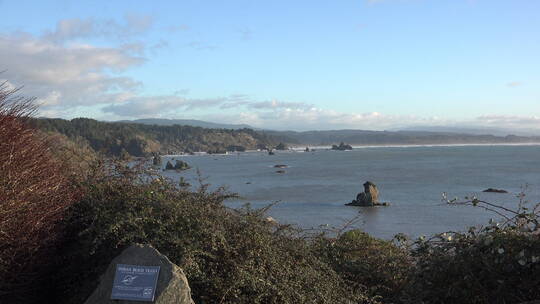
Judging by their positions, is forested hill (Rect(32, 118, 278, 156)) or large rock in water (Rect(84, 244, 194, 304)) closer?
large rock in water (Rect(84, 244, 194, 304))

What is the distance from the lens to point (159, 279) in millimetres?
6059

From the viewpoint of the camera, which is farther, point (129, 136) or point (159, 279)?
point (129, 136)

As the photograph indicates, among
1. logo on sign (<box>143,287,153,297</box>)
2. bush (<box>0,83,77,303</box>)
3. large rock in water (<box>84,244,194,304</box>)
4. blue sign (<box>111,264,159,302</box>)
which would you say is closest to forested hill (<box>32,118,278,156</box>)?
bush (<box>0,83,77,303</box>)

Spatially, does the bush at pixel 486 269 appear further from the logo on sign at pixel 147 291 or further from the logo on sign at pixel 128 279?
the logo on sign at pixel 128 279

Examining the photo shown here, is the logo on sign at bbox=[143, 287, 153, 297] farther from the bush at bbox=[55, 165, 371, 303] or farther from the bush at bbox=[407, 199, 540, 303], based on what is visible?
the bush at bbox=[407, 199, 540, 303]

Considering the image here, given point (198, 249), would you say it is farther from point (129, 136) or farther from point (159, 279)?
point (129, 136)

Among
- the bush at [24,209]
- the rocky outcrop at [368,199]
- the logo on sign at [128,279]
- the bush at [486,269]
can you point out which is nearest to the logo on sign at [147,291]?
the logo on sign at [128,279]

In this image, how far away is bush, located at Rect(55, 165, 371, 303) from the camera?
6.75m

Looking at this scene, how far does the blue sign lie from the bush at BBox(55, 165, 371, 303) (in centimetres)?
59

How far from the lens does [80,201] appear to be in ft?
26.8

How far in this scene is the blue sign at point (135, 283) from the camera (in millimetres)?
5965

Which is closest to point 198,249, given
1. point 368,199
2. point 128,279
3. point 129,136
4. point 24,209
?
point 128,279

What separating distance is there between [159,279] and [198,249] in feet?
3.11

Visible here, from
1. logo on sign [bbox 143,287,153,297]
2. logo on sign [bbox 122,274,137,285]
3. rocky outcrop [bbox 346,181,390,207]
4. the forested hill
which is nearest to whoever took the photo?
logo on sign [bbox 143,287,153,297]
